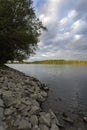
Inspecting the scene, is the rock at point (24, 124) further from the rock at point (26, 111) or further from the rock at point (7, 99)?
the rock at point (7, 99)

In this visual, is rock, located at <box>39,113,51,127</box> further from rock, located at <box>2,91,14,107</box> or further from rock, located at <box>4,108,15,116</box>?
rock, located at <box>2,91,14,107</box>

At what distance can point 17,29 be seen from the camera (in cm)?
3300

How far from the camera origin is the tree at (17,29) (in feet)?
104

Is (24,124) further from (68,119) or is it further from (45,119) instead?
(68,119)

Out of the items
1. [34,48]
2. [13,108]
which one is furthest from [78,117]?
[34,48]

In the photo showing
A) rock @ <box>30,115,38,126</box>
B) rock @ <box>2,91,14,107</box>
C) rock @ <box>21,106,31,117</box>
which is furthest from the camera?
rock @ <box>2,91,14,107</box>

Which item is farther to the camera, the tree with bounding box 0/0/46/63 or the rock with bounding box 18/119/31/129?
the tree with bounding box 0/0/46/63

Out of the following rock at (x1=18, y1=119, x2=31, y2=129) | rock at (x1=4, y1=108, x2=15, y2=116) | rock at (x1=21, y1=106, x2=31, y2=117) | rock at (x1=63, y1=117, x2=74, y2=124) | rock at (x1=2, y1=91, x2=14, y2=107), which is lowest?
rock at (x1=63, y1=117, x2=74, y2=124)

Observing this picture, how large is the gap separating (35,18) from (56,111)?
80.3ft

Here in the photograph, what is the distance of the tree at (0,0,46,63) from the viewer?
104 ft

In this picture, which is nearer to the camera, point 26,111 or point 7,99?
point 26,111

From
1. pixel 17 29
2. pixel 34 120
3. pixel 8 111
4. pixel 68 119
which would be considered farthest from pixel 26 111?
pixel 17 29

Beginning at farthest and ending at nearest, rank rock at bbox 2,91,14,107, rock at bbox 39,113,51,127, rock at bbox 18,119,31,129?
1. rock at bbox 2,91,14,107
2. rock at bbox 39,113,51,127
3. rock at bbox 18,119,31,129

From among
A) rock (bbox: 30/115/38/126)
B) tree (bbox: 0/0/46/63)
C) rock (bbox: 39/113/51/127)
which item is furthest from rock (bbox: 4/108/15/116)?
tree (bbox: 0/0/46/63)
